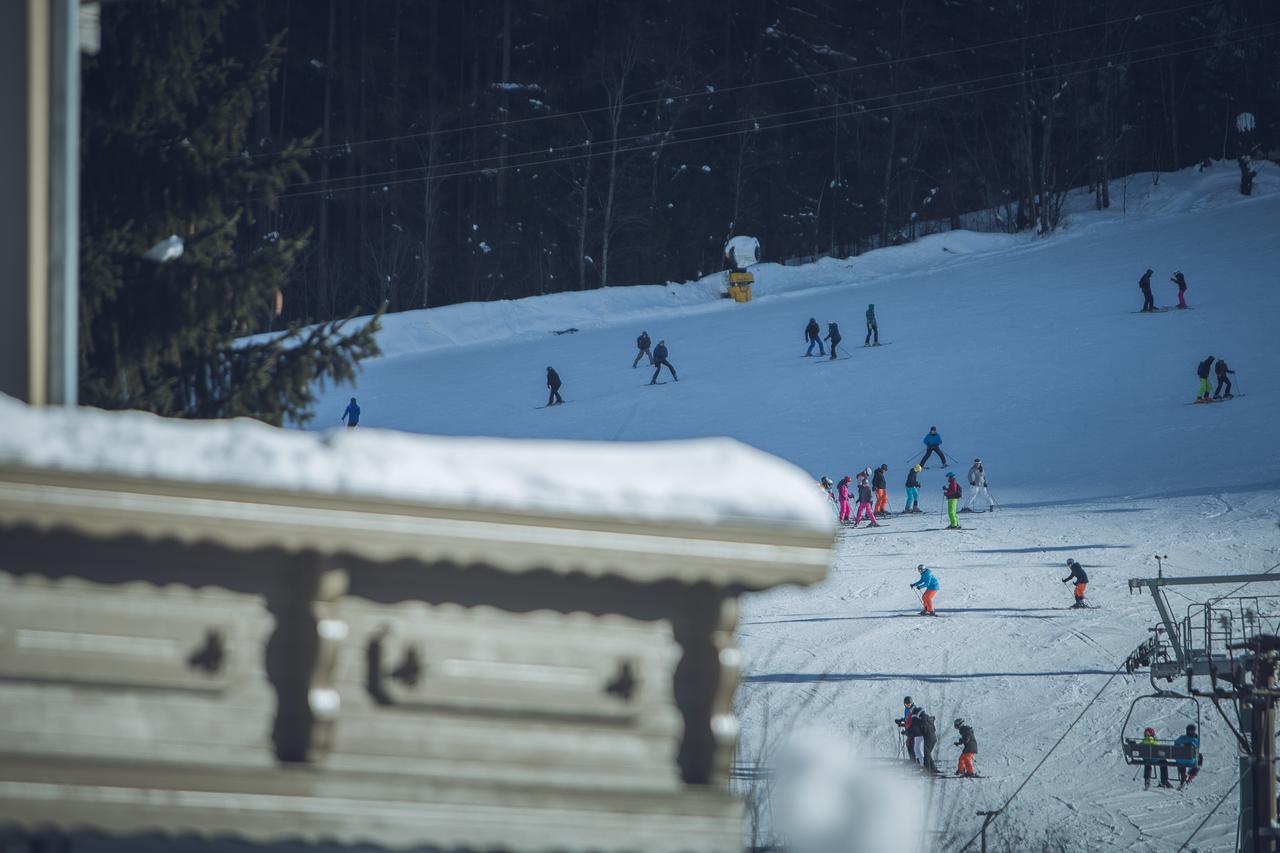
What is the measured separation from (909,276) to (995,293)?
5.16 metres

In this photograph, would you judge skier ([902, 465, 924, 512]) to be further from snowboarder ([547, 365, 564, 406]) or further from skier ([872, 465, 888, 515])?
snowboarder ([547, 365, 564, 406])

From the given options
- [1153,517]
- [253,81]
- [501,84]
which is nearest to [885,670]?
[1153,517]

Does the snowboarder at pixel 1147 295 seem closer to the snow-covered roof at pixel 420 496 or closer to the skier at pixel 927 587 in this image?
the skier at pixel 927 587

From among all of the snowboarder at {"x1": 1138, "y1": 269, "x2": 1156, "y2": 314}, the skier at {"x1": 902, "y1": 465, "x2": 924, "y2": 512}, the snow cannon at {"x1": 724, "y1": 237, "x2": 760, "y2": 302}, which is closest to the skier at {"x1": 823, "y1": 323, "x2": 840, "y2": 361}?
the snowboarder at {"x1": 1138, "y1": 269, "x2": 1156, "y2": 314}

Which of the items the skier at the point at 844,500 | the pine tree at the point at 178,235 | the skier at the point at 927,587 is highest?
the pine tree at the point at 178,235

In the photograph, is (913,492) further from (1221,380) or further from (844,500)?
(1221,380)

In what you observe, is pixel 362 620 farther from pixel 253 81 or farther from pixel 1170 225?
pixel 1170 225

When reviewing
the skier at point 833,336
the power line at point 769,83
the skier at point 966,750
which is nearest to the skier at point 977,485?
the skier at point 966,750

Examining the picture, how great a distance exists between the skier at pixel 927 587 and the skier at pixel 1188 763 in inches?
164

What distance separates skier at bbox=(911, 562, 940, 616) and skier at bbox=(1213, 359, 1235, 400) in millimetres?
12147

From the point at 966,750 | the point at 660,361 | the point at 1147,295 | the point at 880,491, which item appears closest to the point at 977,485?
the point at 880,491

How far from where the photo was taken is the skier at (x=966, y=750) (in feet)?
52.0

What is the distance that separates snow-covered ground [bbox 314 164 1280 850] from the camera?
55.8ft

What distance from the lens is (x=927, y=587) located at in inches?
774
